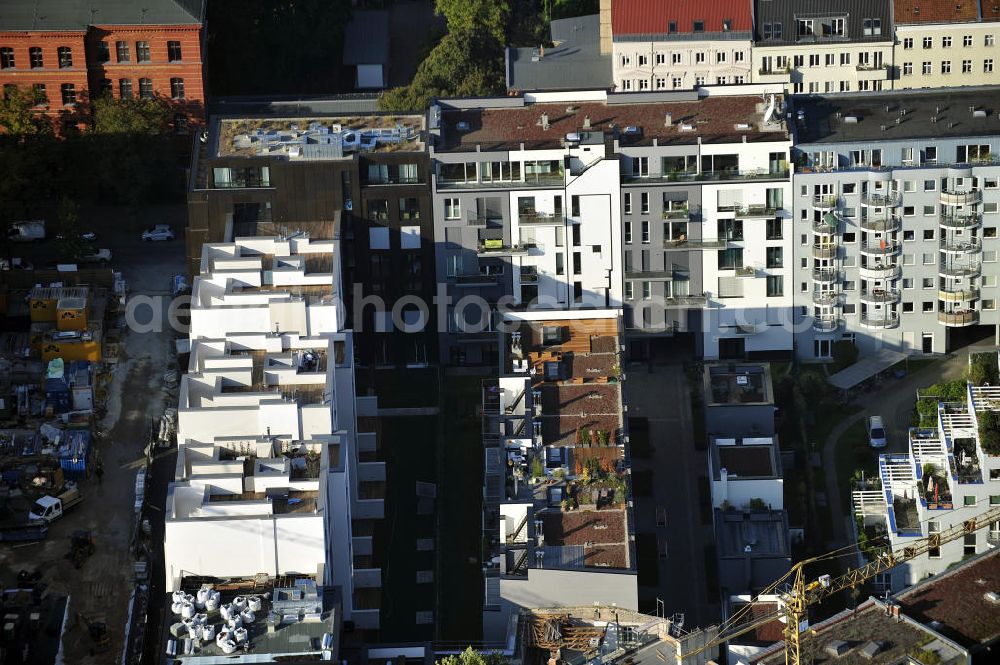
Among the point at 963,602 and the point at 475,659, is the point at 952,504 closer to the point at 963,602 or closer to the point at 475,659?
the point at 963,602

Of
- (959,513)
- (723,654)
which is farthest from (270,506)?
(959,513)

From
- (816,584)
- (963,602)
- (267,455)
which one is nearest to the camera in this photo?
(963,602)

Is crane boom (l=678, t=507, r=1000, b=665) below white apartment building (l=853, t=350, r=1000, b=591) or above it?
below

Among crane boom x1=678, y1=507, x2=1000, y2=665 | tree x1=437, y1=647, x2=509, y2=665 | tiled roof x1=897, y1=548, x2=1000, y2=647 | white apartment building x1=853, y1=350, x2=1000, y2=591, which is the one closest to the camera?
tree x1=437, y1=647, x2=509, y2=665

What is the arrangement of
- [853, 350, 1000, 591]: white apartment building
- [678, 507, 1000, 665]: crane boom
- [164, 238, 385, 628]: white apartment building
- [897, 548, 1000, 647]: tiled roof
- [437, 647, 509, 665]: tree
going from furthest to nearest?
[853, 350, 1000, 591]: white apartment building → [897, 548, 1000, 647]: tiled roof → [164, 238, 385, 628]: white apartment building → [678, 507, 1000, 665]: crane boom → [437, 647, 509, 665]: tree

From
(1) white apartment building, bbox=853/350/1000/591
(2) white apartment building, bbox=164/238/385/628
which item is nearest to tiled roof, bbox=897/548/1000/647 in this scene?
(1) white apartment building, bbox=853/350/1000/591

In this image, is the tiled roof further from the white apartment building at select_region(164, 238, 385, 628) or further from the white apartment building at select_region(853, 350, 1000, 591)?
the white apartment building at select_region(164, 238, 385, 628)

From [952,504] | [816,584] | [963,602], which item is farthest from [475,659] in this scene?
[952,504]
